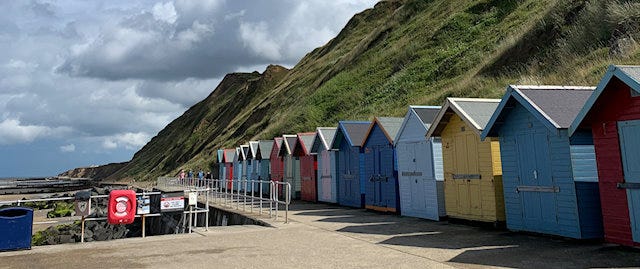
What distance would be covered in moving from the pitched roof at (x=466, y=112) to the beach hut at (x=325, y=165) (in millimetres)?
7753

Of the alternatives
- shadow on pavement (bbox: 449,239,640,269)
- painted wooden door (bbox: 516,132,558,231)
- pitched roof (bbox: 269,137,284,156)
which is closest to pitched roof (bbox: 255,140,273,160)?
pitched roof (bbox: 269,137,284,156)

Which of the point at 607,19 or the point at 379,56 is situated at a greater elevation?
the point at 379,56

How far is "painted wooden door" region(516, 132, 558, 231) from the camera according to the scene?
10.2 m

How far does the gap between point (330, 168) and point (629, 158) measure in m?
14.1

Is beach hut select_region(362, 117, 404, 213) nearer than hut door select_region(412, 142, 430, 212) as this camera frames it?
No

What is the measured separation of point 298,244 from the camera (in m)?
10.4

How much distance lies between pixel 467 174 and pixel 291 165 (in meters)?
14.5

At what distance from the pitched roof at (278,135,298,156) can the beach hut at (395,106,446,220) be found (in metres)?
10.9

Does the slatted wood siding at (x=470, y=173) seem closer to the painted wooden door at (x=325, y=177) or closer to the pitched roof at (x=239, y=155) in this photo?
the painted wooden door at (x=325, y=177)

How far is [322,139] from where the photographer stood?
2175cm

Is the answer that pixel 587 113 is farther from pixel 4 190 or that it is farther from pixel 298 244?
pixel 4 190

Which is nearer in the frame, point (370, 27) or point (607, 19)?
point (607, 19)

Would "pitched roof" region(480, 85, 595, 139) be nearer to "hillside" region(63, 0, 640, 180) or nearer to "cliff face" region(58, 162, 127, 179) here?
"hillside" region(63, 0, 640, 180)

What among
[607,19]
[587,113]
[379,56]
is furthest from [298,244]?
[379,56]
